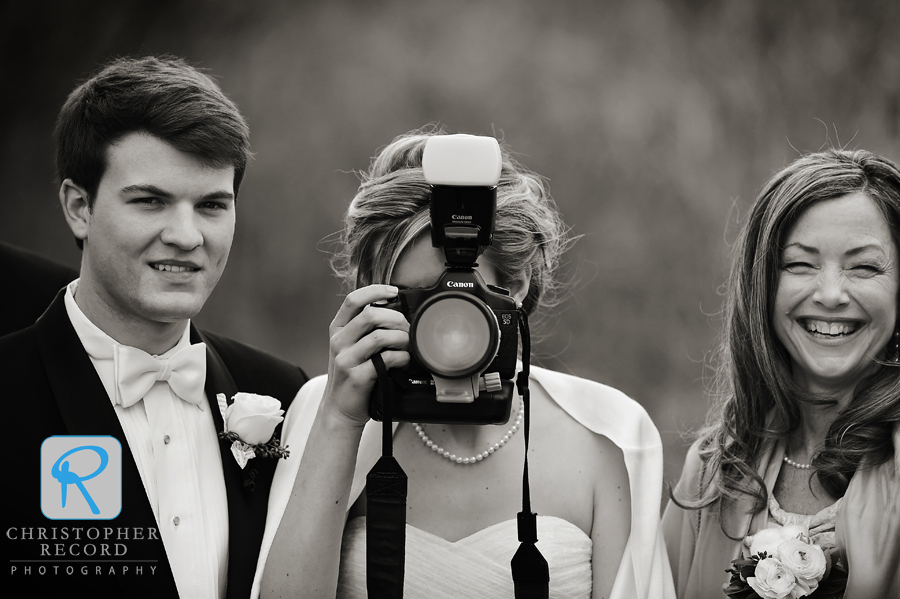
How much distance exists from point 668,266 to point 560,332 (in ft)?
2.03

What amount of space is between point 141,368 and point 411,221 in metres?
0.71

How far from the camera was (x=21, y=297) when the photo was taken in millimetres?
2666

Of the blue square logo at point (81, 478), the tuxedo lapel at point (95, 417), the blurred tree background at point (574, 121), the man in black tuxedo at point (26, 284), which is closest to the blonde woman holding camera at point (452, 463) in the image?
the tuxedo lapel at point (95, 417)

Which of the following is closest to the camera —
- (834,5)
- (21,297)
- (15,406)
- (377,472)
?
(377,472)

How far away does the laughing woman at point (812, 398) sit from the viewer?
1.96 meters

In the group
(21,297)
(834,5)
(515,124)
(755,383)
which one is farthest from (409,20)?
(755,383)

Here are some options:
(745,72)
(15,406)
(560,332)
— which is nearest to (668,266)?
(560,332)

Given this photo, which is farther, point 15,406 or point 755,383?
point 755,383

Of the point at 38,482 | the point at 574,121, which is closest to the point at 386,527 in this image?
the point at 38,482

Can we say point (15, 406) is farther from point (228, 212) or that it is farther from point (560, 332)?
point (560, 332)

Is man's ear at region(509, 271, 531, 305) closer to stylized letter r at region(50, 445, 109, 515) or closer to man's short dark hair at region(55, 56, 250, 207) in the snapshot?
man's short dark hair at region(55, 56, 250, 207)

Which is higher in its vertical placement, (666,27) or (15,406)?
(666,27)

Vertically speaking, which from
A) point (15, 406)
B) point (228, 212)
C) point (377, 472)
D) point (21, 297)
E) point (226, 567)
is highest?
point (228, 212)

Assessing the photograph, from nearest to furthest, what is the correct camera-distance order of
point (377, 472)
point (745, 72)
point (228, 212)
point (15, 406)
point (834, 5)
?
point (377, 472), point (15, 406), point (228, 212), point (834, 5), point (745, 72)
